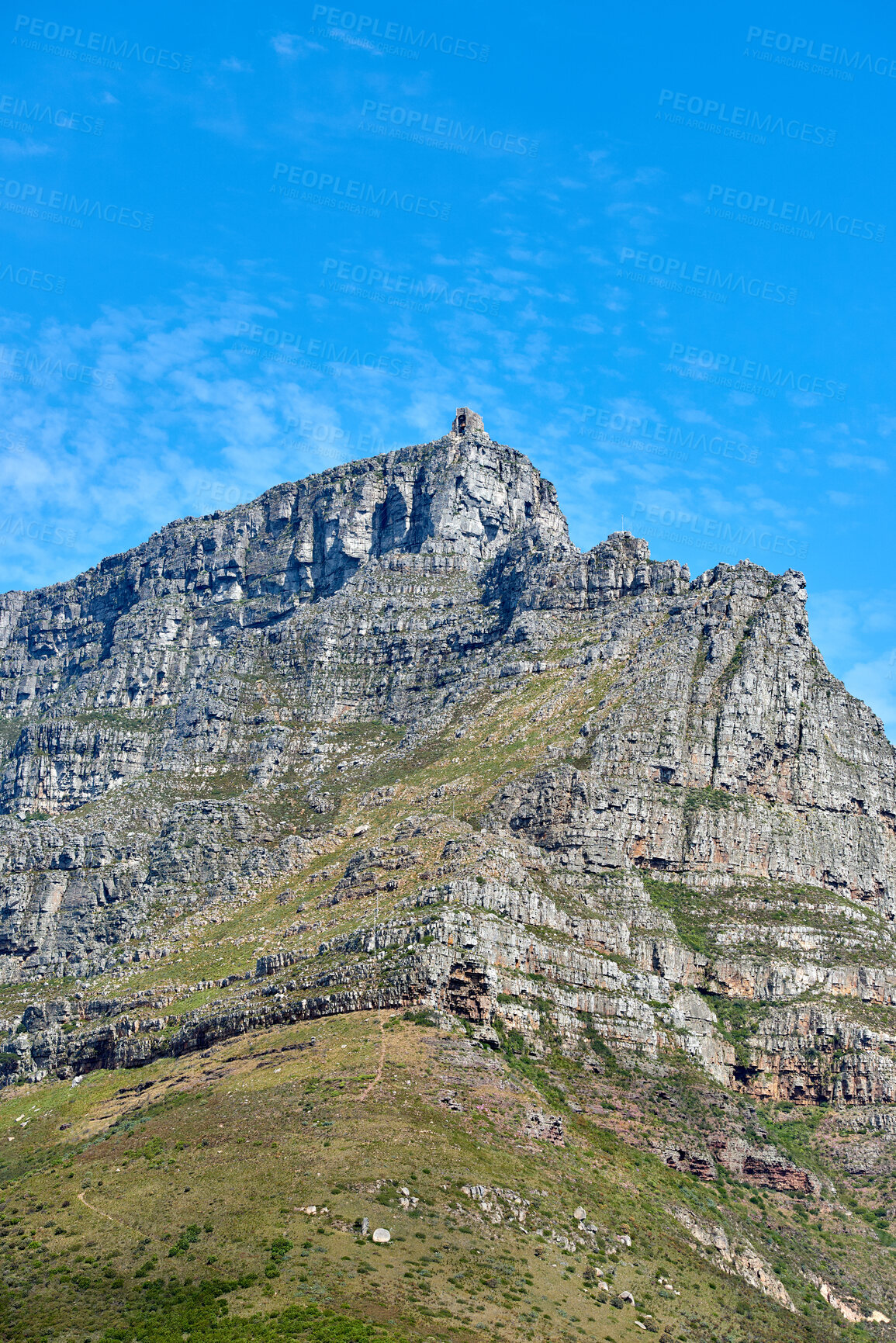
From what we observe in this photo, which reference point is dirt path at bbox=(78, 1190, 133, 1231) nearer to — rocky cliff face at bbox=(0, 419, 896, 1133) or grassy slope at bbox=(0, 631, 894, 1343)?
grassy slope at bbox=(0, 631, 894, 1343)

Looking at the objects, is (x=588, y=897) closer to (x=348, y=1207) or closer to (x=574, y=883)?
(x=574, y=883)

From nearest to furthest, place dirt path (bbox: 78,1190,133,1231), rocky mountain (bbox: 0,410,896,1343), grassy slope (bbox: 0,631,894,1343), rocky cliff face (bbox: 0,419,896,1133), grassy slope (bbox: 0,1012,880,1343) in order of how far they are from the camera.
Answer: grassy slope (bbox: 0,1012,880,1343), grassy slope (bbox: 0,631,894,1343), dirt path (bbox: 78,1190,133,1231), rocky mountain (bbox: 0,410,896,1343), rocky cliff face (bbox: 0,419,896,1133)

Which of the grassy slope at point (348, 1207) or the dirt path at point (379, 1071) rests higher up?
the dirt path at point (379, 1071)

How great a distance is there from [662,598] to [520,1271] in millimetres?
117753

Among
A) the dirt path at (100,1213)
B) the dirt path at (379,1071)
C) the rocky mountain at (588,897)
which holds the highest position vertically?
the rocky mountain at (588,897)

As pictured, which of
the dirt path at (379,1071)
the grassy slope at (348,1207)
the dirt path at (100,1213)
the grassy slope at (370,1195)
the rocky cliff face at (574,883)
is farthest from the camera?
the rocky cliff face at (574,883)

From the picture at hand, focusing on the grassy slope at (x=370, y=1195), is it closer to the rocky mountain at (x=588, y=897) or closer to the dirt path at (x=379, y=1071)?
the dirt path at (x=379, y=1071)

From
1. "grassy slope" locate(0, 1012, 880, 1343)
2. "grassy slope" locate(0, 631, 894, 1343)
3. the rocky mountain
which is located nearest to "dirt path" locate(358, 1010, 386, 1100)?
"grassy slope" locate(0, 1012, 880, 1343)

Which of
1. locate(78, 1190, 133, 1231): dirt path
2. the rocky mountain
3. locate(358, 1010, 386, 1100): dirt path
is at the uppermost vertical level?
the rocky mountain

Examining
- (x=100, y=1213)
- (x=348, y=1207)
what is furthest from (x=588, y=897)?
(x=100, y=1213)

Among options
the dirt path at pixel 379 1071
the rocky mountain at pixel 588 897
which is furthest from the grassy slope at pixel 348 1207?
the rocky mountain at pixel 588 897

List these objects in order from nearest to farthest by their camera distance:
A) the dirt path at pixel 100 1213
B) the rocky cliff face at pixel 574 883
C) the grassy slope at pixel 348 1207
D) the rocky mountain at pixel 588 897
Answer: the grassy slope at pixel 348 1207 → the dirt path at pixel 100 1213 → the rocky mountain at pixel 588 897 → the rocky cliff face at pixel 574 883

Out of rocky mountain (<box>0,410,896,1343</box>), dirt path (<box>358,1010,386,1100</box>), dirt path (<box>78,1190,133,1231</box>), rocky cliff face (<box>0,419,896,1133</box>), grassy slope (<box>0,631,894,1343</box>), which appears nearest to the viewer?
grassy slope (<box>0,631,894,1343</box>)

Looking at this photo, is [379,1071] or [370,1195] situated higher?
[379,1071]
